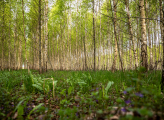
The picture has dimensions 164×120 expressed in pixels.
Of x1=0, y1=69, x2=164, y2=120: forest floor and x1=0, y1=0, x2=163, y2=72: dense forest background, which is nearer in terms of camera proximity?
x1=0, y1=69, x2=164, y2=120: forest floor

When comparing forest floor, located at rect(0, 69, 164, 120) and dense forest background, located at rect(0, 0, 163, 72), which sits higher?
dense forest background, located at rect(0, 0, 163, 72)

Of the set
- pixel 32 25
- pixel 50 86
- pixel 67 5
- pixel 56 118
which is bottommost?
pixel 56 118

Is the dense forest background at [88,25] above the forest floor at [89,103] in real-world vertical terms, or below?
above

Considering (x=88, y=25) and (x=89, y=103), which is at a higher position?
(x=88, y=25)

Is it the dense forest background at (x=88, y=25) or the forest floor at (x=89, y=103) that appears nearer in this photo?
the forest floor at (x=89, y=103)

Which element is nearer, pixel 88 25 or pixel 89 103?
pixel 89 103

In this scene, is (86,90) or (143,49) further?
(143,49)

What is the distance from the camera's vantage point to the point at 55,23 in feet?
54.7

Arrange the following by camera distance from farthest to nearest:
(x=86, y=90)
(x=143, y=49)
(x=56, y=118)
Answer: (x=143, y=49), (x=86, y=90), (x=56, y=118)

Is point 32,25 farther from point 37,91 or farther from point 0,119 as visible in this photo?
point 0,119

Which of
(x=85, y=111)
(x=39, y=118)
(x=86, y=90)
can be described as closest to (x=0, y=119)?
(x=39, y=118)

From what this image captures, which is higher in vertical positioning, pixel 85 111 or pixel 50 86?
pixel 50 86

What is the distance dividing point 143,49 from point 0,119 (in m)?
4.50

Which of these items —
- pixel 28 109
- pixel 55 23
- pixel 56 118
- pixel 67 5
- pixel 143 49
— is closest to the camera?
pixel 56 118
